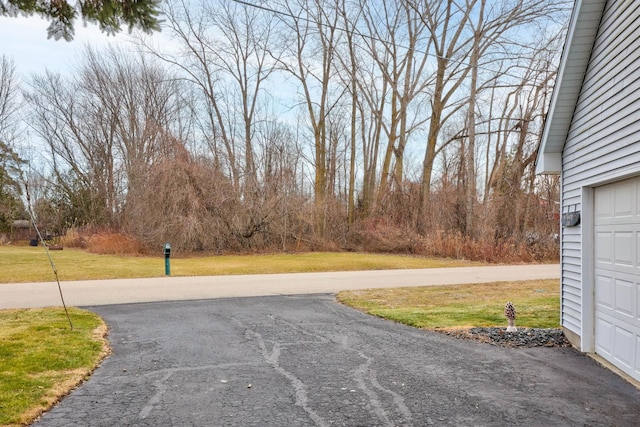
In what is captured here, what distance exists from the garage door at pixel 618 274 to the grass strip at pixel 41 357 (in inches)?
222

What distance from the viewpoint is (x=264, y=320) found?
8242 mm

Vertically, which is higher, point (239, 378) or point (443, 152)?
point (443, 152)

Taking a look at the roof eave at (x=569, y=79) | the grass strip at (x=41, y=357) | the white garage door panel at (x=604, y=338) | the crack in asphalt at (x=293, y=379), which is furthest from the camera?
the roof eave at (x=569, y=79)

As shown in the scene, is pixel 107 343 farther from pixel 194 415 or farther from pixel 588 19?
pixel 588 19

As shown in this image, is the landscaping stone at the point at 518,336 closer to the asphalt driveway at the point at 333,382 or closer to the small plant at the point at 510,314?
the small plant at the point at 510,314

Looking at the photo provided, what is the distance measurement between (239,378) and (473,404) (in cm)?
229

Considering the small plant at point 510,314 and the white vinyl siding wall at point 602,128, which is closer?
the white vinyl siding wall at point 602,128

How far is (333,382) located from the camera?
193 inches

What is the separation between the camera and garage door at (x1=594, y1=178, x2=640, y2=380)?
Answer: 5.04 m

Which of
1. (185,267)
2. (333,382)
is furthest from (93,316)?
(185,267)

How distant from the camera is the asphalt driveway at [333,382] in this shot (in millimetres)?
3990

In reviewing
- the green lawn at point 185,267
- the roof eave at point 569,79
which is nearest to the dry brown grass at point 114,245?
the green lawn at point 185,267

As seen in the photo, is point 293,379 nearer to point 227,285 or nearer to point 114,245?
point 227,285

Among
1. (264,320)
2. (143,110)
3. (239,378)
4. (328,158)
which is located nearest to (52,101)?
(143,110)
